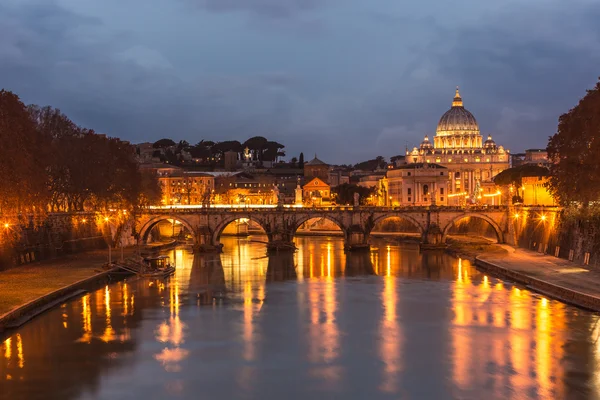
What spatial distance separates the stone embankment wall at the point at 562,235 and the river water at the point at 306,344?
5853 millimetres

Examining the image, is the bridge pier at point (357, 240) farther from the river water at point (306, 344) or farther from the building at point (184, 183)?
the building at point (184, 183)

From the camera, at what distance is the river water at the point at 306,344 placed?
2709 centimetres

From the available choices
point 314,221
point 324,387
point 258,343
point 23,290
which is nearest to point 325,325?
point 258,343

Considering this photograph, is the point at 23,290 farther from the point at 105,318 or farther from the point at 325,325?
the point at 325,325

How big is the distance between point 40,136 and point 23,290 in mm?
19580

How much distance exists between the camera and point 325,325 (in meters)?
37.2

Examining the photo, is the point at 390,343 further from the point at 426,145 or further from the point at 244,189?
the point at 426,145

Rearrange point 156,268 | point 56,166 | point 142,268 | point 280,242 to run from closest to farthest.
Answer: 1. point 142,268
2. point 156,268
3. point 56,166
4. point 280,242

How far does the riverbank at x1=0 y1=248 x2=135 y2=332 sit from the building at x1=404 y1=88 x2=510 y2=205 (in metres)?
116

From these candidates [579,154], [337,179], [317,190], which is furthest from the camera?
[337,179]

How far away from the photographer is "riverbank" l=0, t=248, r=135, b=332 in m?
37.0

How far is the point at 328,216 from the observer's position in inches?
3103

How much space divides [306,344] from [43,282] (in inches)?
740

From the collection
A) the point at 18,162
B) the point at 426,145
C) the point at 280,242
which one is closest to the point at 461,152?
the point at 426,145
